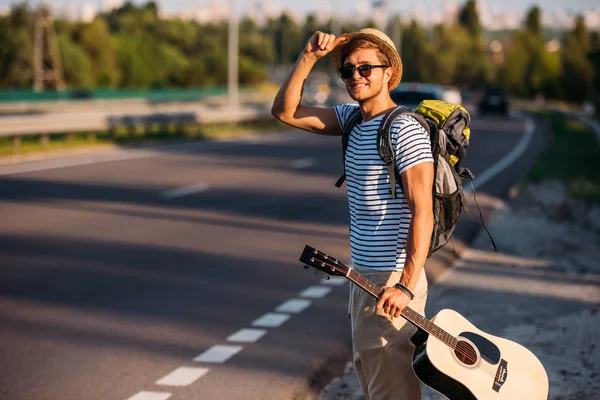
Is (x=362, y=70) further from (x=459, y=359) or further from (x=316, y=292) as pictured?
(x=316, y=292)

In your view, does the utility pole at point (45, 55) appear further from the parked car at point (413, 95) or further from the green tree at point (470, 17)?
the green tree at point (470, 17)

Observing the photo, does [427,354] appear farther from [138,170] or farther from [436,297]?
[138,170]

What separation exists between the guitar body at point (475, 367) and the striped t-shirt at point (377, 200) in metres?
0.33

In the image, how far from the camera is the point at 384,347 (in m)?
4.86

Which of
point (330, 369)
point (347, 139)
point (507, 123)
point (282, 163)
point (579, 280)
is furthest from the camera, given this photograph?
point (507, 123)

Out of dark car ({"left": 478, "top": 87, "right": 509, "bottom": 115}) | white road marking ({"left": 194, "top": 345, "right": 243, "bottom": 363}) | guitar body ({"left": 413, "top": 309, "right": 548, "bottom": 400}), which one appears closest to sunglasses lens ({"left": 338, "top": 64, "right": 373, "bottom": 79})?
guitar body ({"left": 413, "top": 309, "right": 548, "bottom": 400})

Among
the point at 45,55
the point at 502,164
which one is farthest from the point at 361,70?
the point at 45,55

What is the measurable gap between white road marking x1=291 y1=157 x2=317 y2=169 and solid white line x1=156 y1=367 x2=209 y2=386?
1812cm

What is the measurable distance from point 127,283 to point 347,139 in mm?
6160

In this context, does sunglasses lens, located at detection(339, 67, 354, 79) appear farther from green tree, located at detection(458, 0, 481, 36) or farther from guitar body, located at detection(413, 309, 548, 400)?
green tree, located at detection(458, 0, 481, 36)

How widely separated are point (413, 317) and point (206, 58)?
340ft

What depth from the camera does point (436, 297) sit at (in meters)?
10.7

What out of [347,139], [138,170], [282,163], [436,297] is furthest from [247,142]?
[347,139]

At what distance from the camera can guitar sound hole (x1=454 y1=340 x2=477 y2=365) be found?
475 centimetres
